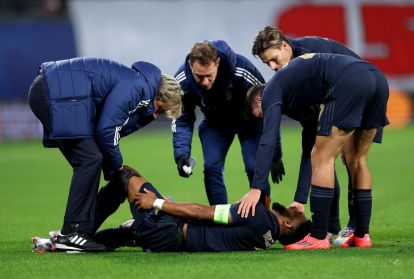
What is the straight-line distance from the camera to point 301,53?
788cm

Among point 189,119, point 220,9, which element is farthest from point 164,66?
point 189,119

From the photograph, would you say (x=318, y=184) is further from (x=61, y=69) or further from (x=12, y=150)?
(x=12, y=150)

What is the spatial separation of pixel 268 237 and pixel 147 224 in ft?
3.20

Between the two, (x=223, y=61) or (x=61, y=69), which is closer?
(x=61, y=69)

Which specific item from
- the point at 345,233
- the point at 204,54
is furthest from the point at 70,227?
the point at 345,233

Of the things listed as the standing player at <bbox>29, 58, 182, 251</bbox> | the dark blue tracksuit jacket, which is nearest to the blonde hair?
the standing player at <bbox>29, 58, 182, 251</bbox>

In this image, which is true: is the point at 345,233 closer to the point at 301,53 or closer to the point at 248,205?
the point at 248,205

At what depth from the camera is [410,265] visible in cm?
613

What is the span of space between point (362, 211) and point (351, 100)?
1.04 meters

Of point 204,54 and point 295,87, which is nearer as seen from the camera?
point 295,87

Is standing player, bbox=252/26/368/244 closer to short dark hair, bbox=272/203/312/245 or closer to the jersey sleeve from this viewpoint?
short dark hair, bbox=272/203/312/245

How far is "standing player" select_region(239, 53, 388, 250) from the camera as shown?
6902mm

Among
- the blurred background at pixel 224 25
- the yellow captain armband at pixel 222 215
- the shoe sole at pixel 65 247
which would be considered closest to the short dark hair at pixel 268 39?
the yellow captain armband at pixel 222 215

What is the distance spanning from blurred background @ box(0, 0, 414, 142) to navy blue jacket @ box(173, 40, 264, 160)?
1686 cm
